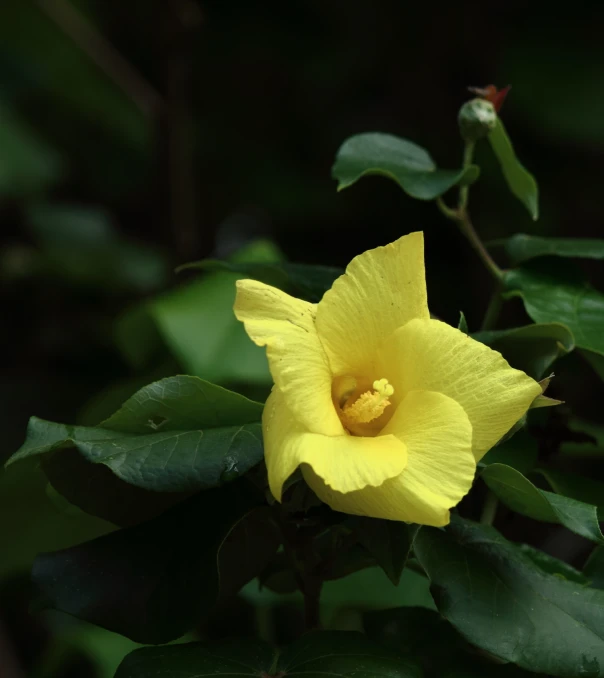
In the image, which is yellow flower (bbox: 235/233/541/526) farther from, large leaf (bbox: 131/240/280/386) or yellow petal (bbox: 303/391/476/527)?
large leaf (bbox: 131/240/280/386)

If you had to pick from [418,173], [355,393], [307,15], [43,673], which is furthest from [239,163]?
[355,393]

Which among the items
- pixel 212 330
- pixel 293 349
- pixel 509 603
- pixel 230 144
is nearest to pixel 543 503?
pixel 509 603

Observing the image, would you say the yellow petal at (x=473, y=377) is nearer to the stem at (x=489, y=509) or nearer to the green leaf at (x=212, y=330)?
the stem at (x=489, y=509)

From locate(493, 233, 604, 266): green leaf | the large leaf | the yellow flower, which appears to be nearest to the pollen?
the yellow flower

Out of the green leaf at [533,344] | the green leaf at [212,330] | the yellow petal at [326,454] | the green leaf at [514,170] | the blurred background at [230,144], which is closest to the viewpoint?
the yellow petal at [326,454]

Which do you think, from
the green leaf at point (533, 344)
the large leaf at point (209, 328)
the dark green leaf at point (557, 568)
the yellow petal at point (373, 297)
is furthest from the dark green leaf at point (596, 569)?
the large leaf at point (209, 328)

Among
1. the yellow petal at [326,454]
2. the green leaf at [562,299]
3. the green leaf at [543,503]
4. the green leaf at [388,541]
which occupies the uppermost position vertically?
the yellow petal at [326,454]
